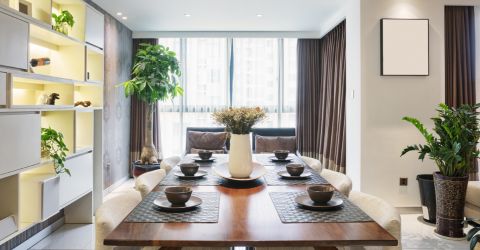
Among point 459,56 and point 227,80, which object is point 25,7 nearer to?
point 227,80

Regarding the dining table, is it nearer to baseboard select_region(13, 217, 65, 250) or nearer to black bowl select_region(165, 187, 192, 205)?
black bowl select_region(165, 187, 192, 205)

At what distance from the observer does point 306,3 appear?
14.6 feet

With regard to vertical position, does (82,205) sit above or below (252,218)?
below

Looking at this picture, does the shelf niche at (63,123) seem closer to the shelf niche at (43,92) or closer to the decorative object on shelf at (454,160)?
the shelf niche at (43,92)

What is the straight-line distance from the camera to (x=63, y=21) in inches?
123

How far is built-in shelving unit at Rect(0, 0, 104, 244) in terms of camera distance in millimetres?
2279

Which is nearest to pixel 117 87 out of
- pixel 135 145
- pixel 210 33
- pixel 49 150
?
pixel 135 145

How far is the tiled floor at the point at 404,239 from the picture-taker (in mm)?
3035

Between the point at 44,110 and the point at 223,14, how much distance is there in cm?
294

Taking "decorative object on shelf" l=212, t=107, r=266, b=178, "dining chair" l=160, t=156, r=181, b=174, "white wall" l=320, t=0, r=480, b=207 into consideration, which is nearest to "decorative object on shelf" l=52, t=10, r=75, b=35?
"dining chair" l=160, t=156, r=181, b=174

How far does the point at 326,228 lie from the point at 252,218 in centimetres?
30

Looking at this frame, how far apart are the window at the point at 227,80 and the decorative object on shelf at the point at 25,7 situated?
3.86 m

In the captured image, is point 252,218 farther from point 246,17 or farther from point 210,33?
point 210,33

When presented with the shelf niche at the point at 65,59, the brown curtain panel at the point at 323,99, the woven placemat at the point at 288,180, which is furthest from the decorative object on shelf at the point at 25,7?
the brown curtain panel at the point at 323,99
